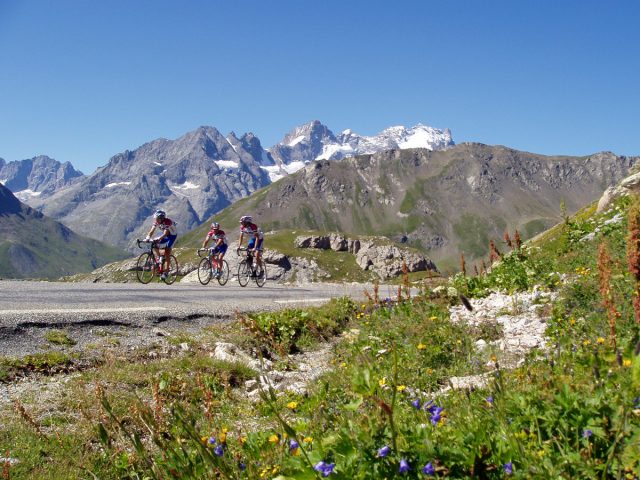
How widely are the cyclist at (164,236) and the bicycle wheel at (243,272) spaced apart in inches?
133

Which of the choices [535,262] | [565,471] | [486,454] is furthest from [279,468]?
[535,262]

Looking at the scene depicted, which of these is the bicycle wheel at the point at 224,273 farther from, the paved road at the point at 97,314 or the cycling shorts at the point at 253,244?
the paved road at the point at 97,314

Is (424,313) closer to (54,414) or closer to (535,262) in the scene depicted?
(535,262)

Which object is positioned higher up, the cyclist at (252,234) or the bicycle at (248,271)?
the cyclist at (252,234)

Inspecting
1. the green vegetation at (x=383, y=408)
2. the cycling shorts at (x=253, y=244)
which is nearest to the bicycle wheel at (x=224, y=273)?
the cycling shorts at (x=253, y=244)

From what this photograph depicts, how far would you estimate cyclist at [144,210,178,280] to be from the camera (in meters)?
21.2

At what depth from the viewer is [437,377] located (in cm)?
618

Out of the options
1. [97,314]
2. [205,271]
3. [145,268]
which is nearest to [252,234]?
[205,271]

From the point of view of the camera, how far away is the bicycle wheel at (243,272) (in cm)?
2394

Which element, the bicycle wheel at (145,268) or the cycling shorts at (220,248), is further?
the cycling shorts at (220,248)

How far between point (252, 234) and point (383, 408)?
21.4 m

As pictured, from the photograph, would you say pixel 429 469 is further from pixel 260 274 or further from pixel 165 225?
pixel 260 274

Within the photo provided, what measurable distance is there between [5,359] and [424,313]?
668 cm

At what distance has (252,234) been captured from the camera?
2311cm
